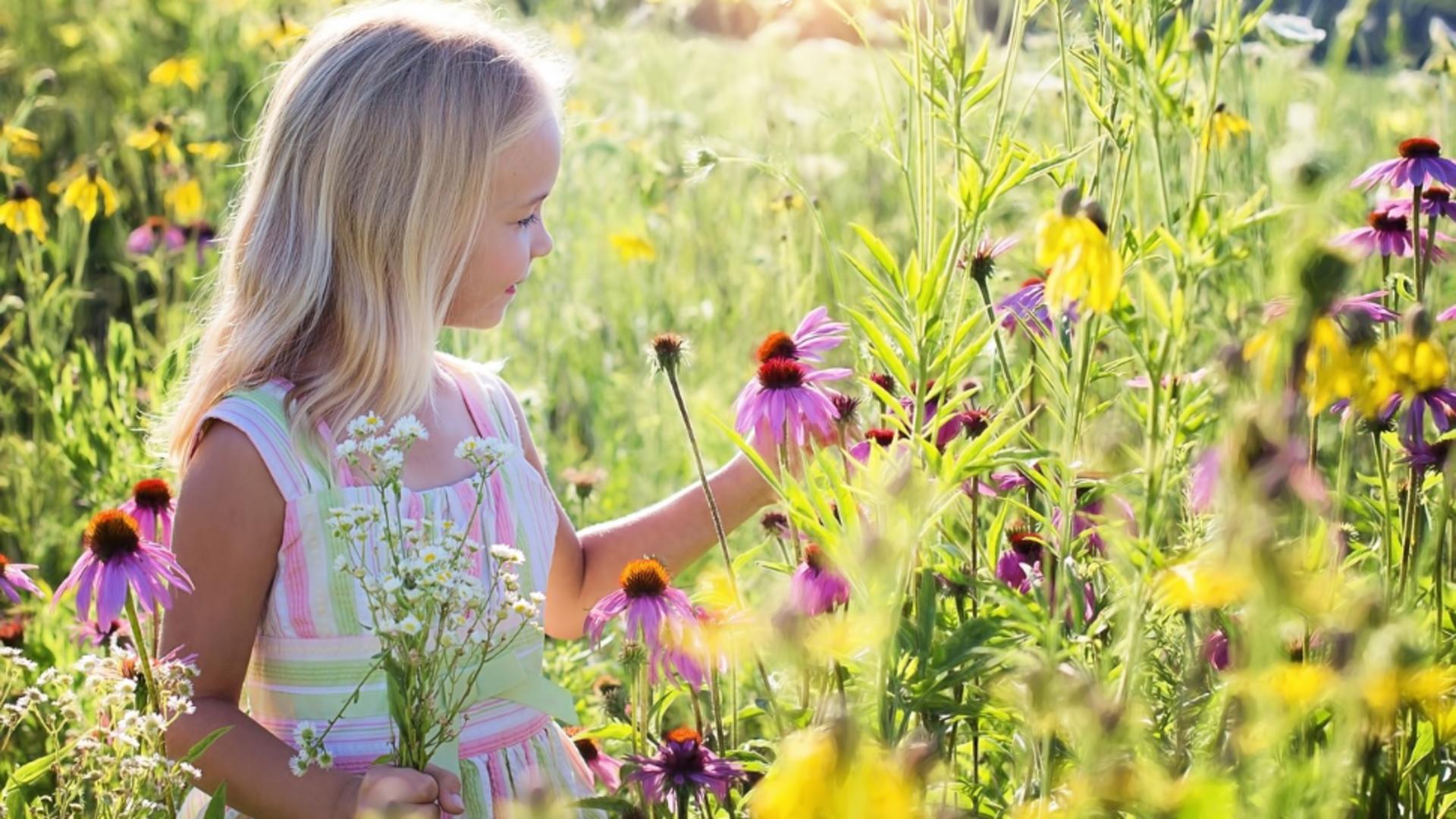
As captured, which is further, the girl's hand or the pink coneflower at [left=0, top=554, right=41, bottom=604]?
the pink coneflower at [left=0, top=554, right=41, bottom=604]

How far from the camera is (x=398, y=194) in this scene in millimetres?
1484

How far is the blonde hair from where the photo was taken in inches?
57.7

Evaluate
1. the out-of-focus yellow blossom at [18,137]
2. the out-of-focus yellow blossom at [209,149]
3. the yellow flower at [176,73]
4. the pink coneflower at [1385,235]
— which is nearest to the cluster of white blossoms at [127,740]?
the pink coneflower at [1385,235]

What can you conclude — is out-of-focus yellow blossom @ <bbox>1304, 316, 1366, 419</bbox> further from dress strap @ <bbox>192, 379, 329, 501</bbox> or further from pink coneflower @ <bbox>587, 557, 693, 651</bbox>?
dress strap @ <bbox>192, 379, 329, 501</bbox>

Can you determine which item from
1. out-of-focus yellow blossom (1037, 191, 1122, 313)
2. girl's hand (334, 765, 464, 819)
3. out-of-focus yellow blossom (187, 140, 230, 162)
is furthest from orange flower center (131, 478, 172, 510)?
out-of-focus yellow blossom (187, 140, 230, 162)

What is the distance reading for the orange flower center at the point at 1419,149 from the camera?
1464 millimetres

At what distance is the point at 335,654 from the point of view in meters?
1.43

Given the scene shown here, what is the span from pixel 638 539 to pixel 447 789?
52 centimetres

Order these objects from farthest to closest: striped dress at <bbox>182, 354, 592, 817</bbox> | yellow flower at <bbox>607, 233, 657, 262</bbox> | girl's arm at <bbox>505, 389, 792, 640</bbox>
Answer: yellow flower at <bbox>607, 233, 657, 262</bbox> → girl's arm at <bbox>505, 389, 792, 640</bbox> → striped dress at <bbox>182, 354, 592, 817</bbox>

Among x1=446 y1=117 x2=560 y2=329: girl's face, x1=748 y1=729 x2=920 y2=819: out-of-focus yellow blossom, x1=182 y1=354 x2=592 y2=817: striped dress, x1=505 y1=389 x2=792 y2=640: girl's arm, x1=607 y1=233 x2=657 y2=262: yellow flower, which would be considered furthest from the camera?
x1=607 y1=233 x2=657 y2=262: yellow flower

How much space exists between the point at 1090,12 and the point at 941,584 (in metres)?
0.51

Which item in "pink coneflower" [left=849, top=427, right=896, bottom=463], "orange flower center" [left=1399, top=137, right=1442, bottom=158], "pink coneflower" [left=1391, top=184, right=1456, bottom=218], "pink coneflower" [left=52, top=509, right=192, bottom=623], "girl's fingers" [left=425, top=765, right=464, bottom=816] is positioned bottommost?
"girl's fingers" [left=425, top=765, right=464, bottom=816]

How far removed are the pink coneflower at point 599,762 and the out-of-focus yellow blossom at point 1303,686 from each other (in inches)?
34.7

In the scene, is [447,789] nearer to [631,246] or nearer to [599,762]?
[599,762]
